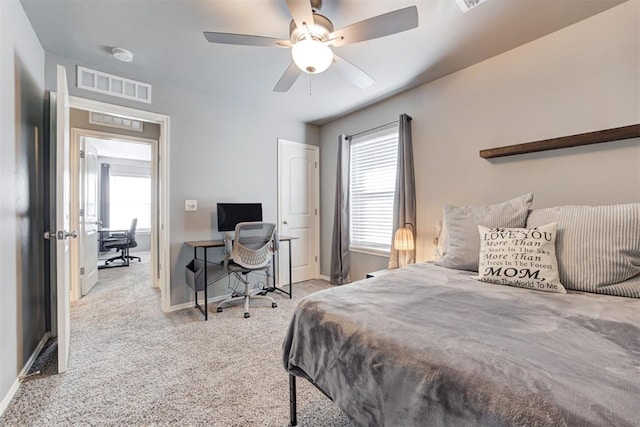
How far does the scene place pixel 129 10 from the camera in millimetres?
1847

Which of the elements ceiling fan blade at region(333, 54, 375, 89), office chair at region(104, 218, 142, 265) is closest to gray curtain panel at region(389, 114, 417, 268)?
ceiling fan blade at region(333, 54, 375, 89)

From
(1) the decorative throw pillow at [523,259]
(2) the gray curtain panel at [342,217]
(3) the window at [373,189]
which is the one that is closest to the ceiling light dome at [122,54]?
(2) the gray curtain panel at [342,217]

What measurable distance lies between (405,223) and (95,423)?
271 cm

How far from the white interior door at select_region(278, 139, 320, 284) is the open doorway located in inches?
69.9

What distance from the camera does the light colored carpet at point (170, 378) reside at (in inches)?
57.4

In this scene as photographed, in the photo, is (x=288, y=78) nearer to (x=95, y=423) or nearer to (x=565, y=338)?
(x=565, y=338)

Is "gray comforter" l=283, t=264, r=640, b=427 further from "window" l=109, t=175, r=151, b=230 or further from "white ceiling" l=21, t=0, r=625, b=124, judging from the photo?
"window" l=109, t=175, r=151, b=230

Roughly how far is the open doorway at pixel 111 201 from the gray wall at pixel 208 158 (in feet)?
3.64

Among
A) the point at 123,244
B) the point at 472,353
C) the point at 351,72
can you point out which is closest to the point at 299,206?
the point at 351,72

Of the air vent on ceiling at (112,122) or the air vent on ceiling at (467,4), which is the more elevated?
the air vent on ceiling at (467,4)

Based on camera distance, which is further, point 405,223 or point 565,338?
point 405,223

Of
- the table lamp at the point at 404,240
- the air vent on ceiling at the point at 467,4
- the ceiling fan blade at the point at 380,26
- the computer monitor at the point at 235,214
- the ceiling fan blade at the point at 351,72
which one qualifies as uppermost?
the air vent on ceiling at the point at 467,4

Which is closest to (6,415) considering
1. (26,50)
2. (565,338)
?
(26,50)

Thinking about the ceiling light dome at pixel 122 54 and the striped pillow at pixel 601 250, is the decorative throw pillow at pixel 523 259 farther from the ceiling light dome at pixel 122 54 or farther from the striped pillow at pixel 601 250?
the ceiling light dome at pixel 122 54
